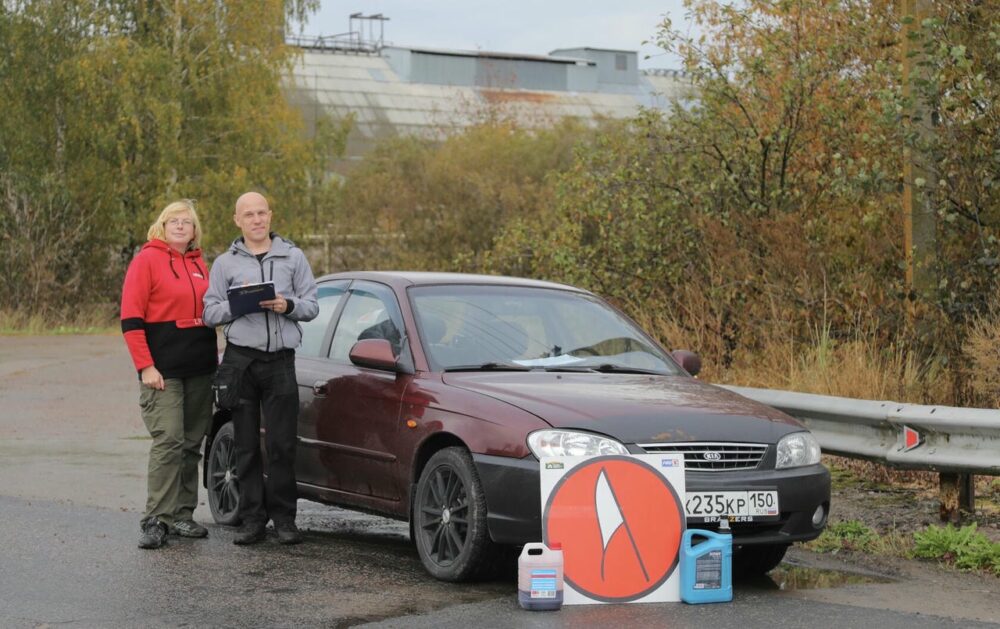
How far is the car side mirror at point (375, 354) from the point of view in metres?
7.81

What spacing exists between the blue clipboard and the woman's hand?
60 cm

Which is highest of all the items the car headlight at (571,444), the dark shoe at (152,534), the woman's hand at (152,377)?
the woman's hand at (152,377)

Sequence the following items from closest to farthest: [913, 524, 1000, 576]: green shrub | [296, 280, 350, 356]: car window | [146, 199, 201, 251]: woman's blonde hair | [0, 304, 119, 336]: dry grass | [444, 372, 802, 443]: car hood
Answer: [444, 372, 802, 443]: car hood → [913, 524, 1000, 576]: green shrub → [146, 199, 201, 251]: woman's blonde hair → [296, 280, 350, 356]: car window → [0, 304, 119, 336]: dry grass

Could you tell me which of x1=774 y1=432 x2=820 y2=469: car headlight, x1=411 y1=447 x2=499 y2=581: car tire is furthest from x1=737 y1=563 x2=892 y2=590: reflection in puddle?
x1=411 y1=447 x2=499 y2=581: car tire

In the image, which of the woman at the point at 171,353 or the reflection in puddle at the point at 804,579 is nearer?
the reflection in puddle at the point at 804,579

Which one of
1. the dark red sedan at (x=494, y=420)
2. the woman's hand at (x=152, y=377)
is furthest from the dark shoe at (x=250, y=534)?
the woman's hand at (x=152, y=377)

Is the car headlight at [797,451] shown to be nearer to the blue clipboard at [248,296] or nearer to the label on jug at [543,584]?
the label on jug at [543,584]

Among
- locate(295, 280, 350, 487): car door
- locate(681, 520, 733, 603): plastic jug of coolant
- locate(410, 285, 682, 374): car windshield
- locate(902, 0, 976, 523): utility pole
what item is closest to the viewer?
locate(681, 520, 733, 603): plastic jug of coolant

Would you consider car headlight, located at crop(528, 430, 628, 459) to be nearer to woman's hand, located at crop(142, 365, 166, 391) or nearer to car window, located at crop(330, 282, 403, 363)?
car window, located at crop(330, 282, 403, 363)

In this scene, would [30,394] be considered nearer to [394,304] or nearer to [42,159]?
[394,304]

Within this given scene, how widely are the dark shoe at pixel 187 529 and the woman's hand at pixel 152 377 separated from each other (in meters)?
0.78

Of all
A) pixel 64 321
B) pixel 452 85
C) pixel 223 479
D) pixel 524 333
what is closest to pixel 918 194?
pixel 524 333

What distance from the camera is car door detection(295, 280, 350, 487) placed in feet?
28.1

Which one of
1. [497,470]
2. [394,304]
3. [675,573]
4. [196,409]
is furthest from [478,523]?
[196,409]
